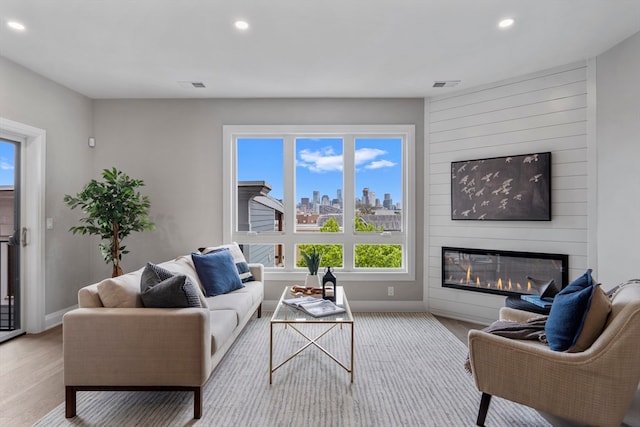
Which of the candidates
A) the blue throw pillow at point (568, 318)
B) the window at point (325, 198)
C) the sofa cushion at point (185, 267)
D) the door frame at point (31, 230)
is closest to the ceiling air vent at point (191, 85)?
the window at point (325, 198)

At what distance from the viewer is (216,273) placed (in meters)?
3.19

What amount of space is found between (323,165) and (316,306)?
221cm

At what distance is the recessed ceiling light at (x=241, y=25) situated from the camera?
2.51 meters

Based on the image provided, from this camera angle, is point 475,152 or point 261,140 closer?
→ point 475,152

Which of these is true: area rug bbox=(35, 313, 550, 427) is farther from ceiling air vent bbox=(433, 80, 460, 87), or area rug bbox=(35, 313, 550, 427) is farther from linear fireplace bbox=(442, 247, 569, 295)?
ceiling air vent bbox=(433, 80, 460, 87)

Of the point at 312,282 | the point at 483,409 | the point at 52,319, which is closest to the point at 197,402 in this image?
the point at 312,282

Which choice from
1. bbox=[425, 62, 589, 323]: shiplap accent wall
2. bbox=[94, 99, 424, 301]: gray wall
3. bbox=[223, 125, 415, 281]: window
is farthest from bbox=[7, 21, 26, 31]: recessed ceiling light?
bbox=[425, 62, 589, 323]: shiplap accent wall

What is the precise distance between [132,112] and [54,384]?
10.2ft

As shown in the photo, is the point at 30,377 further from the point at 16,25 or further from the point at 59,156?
the point at 16,25

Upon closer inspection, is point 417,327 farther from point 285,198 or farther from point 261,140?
point 261,140

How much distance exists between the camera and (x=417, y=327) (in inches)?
141

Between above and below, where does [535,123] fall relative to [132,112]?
below

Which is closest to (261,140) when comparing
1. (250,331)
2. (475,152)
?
(250,331)

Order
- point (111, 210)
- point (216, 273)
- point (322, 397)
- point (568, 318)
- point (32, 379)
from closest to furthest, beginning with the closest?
point (568, 318), point (322, 397), point (32, 379), point (216, 273), point (111, 210)
